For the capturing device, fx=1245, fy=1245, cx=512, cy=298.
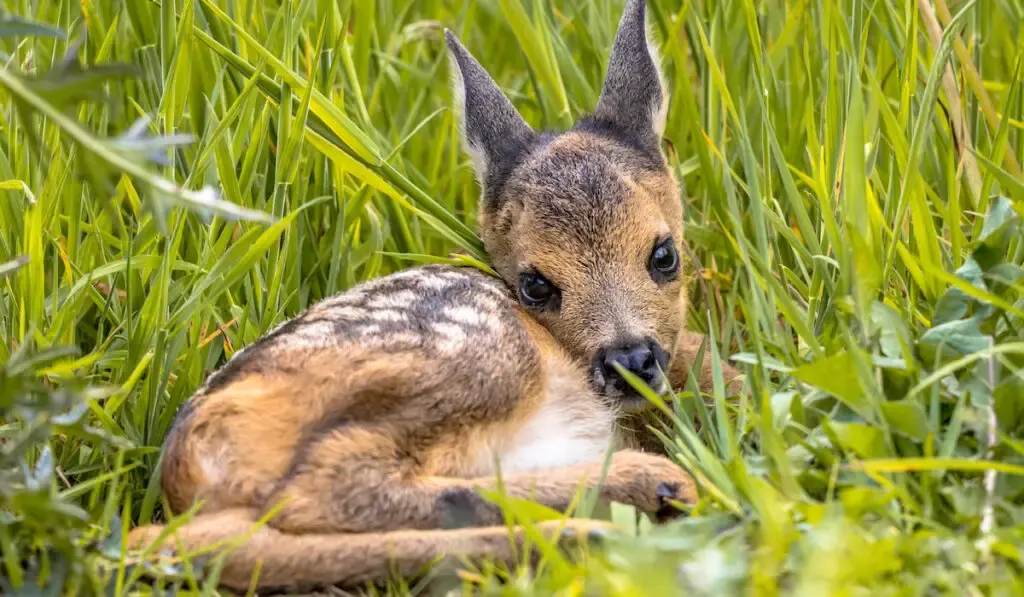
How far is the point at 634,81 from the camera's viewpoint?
5141 mm

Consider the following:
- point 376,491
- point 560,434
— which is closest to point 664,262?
point 560,434

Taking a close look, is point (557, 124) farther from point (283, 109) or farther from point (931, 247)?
point (931, 247)

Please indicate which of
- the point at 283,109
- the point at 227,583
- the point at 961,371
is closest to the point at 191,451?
the point at 227,583

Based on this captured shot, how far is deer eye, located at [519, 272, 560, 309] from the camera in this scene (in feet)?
15.1

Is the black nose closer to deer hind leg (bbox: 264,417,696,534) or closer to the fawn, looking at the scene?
the fawn

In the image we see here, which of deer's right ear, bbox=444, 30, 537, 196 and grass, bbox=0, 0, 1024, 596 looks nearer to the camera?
grass, bbox=0, 0, 1024, 596

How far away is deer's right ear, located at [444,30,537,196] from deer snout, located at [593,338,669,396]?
1162 millimetres

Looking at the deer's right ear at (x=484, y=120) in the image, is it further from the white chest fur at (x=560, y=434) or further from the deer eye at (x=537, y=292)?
the white chest fur at (x=560, y=434)

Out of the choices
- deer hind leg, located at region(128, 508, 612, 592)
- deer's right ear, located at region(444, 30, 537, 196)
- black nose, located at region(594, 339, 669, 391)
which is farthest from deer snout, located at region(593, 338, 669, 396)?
deer's right ear, located at region(444, 30, 537, 196)

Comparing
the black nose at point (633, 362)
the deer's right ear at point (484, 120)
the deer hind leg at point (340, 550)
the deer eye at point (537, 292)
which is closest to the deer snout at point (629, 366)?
the black nose at point (633, 362)

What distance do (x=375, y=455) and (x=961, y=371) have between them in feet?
5.41

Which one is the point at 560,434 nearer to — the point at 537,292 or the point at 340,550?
the point at 537,292

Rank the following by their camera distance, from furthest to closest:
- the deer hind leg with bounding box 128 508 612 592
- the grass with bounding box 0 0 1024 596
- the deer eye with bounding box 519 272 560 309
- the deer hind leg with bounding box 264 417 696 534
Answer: the deer eye with bounding box 519 272 560 309, the deer hind leg with bounding box 264 417 696 534, the deer hind leg with bounding box 128 508 612 592, the grass with bounding box 0 0 1024 596

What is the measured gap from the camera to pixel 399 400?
3555 mm
